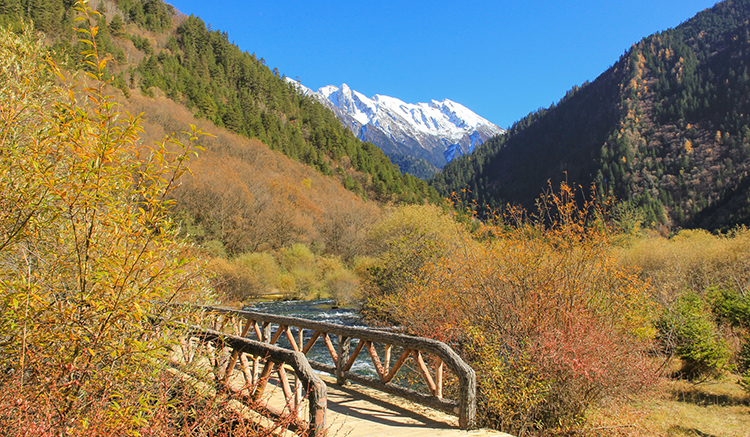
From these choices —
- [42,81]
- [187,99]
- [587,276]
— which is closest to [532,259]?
[587,276]

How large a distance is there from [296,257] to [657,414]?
32406 millimetres

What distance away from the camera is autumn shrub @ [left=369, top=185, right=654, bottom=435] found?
5988mm

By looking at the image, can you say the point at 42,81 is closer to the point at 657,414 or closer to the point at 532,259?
the point at 532,259

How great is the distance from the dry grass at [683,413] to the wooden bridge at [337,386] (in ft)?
7.94

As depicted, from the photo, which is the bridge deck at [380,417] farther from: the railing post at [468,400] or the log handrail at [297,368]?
the log handrail at [297,368]

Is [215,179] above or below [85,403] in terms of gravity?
above

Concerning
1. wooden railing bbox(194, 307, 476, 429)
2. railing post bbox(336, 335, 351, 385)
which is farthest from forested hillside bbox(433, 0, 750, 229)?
wooden railing bbox(194, 307, 476, 429)

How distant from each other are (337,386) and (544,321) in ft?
11.5

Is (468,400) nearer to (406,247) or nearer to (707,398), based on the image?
(707,398)

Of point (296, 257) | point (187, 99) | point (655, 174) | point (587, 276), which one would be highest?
point (655, 174)

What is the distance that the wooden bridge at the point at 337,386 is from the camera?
3.81 m

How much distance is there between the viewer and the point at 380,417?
5570 mm

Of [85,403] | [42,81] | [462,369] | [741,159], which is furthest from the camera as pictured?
[741,159]

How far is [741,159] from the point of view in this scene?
91.7 m
